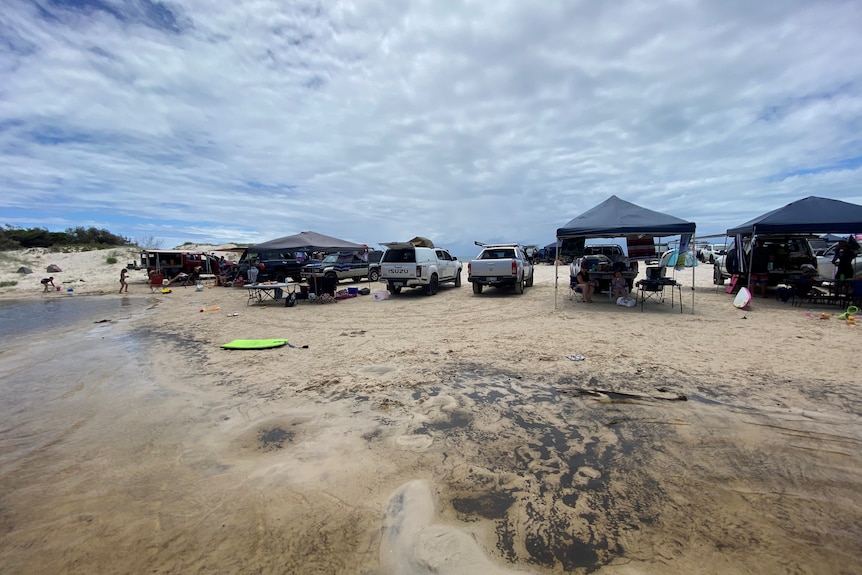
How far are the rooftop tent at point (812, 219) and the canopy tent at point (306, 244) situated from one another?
47.9 feet

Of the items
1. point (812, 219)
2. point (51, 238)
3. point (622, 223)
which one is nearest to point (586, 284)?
point (622, 223)

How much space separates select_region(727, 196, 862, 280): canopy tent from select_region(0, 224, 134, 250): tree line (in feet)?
185

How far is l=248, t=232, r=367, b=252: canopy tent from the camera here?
1482 centimetres

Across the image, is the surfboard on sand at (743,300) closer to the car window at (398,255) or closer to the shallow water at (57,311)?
the car window at (398,255)

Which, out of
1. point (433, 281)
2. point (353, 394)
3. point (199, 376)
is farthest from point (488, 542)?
point (433, 281)

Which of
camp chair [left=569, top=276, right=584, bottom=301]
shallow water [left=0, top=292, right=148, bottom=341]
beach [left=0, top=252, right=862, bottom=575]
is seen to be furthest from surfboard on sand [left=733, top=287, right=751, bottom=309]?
shallow water [left=0, top=292, right=148, bottom=341]

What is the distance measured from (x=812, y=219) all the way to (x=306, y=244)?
633 inches

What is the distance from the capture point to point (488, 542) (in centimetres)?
233

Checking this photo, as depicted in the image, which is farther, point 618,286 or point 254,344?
point 618,286

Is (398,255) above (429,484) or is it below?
above

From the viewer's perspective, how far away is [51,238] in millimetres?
42812

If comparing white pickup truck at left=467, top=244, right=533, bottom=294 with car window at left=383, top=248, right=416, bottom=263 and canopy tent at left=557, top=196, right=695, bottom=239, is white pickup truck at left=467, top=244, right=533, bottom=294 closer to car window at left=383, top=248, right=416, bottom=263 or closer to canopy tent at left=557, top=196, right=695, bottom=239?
car window at left=383, top=248, right=416, bottom=263

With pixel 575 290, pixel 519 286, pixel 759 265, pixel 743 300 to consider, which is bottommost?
pixel 743 300

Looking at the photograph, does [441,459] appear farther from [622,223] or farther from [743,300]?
[743,300]
